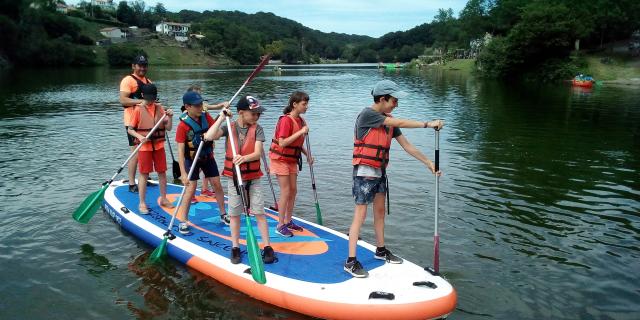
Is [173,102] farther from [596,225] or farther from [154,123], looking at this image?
[596,225]

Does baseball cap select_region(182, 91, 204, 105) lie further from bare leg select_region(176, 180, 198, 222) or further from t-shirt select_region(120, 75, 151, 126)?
t-shirt select_region(120, 75, 151, 126)

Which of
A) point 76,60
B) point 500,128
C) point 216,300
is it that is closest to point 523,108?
point 500,128

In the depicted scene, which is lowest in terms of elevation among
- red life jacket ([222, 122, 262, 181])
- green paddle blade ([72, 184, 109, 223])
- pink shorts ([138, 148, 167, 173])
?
green paddle blade ([72, 184, 109, 223])

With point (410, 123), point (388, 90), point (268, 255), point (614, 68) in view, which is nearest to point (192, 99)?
point (268, 255)

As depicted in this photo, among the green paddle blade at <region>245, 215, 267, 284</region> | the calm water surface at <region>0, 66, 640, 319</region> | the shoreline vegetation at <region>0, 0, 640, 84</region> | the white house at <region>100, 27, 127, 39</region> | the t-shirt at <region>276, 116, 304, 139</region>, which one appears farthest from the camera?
the white house at <region>100, 27, 127, 39</region>

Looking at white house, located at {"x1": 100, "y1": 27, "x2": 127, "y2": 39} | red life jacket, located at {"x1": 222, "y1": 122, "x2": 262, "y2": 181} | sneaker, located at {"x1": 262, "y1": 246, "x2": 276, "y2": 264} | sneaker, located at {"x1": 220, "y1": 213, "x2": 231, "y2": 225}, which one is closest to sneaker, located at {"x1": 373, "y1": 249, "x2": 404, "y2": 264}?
sneaker, located at {"x1": 262, "y1": 246, "x2": 276, "y2": 264}

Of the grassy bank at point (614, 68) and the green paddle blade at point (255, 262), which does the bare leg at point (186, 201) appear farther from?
the grassy bank at point (614, 68)

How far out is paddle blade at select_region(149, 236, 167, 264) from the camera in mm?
7188

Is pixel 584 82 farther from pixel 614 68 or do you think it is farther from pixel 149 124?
pixel 149 124

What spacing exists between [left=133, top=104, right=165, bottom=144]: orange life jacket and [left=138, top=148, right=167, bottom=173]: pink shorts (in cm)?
27

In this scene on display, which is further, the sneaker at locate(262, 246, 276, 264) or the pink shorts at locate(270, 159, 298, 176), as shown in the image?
the pink shorts at locate(270, 159, 298, 176)

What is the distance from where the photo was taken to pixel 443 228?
8.85m

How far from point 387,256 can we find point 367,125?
1.82 metres

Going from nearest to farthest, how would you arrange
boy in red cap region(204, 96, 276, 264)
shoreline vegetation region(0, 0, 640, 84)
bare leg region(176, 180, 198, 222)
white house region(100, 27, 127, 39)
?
boy in red cap region(204, 96, 276, 264) < bare leg region(176, 180, 198, 222) < shoreline vegetation region(0, 0, 640, 84) < white house region(100, 27, 127, 39)
